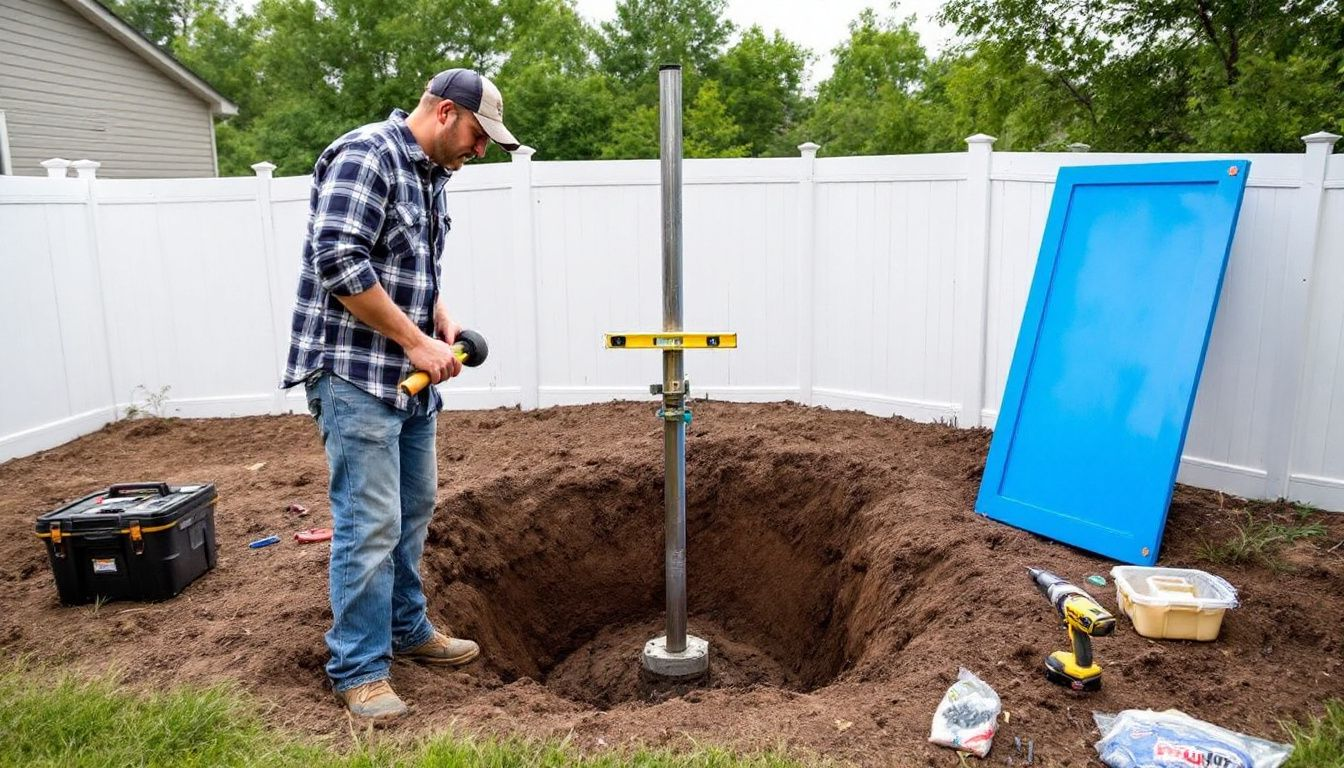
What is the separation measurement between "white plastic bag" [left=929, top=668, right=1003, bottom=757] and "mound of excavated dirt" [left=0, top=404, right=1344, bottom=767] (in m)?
0.05

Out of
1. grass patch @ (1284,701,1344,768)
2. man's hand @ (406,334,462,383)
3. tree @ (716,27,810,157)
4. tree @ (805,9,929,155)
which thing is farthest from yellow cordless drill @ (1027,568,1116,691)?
tree @ (716,27,810,157)

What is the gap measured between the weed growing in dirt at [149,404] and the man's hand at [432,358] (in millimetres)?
5372

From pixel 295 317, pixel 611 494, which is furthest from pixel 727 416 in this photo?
pixel 295 317

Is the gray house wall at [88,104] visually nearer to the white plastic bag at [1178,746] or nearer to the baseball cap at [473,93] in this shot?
the baseball cap at [473,93]

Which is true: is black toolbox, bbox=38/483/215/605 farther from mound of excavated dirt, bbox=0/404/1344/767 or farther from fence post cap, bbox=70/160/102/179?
fence post cap, bbox=70/160/102/179

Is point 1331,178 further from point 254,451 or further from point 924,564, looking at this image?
point 254,451

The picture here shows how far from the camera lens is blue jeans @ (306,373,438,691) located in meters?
2.88

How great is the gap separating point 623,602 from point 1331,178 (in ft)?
13.3

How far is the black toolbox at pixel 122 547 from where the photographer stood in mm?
3703

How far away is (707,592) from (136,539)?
9.53ft

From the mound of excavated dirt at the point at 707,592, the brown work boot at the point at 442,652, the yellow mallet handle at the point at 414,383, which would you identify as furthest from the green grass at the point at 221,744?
the yellow mallet handle at the point at 414,383

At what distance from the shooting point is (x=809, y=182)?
250 inches

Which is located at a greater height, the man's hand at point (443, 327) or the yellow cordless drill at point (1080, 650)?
the man's hand at point (443, 327)

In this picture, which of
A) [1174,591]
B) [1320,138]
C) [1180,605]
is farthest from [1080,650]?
[1320,138]
